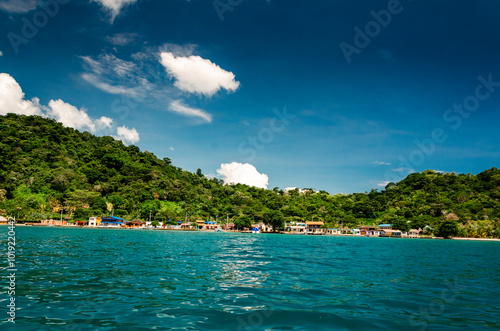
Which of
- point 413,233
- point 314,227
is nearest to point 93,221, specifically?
point 314,227

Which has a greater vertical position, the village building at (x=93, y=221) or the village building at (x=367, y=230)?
the village building at (x=93, y=221)

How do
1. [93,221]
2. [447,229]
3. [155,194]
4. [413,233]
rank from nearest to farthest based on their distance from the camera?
[447,229] → [93,221] → [413,233] → [155,194]

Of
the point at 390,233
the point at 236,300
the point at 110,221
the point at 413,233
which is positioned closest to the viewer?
the point at 236,300

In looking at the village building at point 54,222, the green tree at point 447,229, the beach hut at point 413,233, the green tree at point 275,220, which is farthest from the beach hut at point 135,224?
the green tree at point 447,229

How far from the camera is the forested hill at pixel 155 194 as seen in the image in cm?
11944

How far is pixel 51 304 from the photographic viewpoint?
823cm

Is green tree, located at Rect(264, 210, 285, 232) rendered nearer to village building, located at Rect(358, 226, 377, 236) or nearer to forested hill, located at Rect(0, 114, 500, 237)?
forested hill, located at Rect(0, 114, 500, 237)

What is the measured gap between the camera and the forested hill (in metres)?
119

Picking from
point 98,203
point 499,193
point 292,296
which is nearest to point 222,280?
point 292,296

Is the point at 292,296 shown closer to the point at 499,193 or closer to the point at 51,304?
the point at 51,304

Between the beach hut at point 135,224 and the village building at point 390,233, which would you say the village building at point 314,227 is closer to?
the village building at point 390,233

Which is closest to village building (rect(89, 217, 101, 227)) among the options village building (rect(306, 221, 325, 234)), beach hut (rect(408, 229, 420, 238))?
village building (rect(306, 221, 325, 234))

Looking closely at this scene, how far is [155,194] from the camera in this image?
506 feet

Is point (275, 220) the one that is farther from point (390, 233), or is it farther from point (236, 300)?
point (236, 300)
